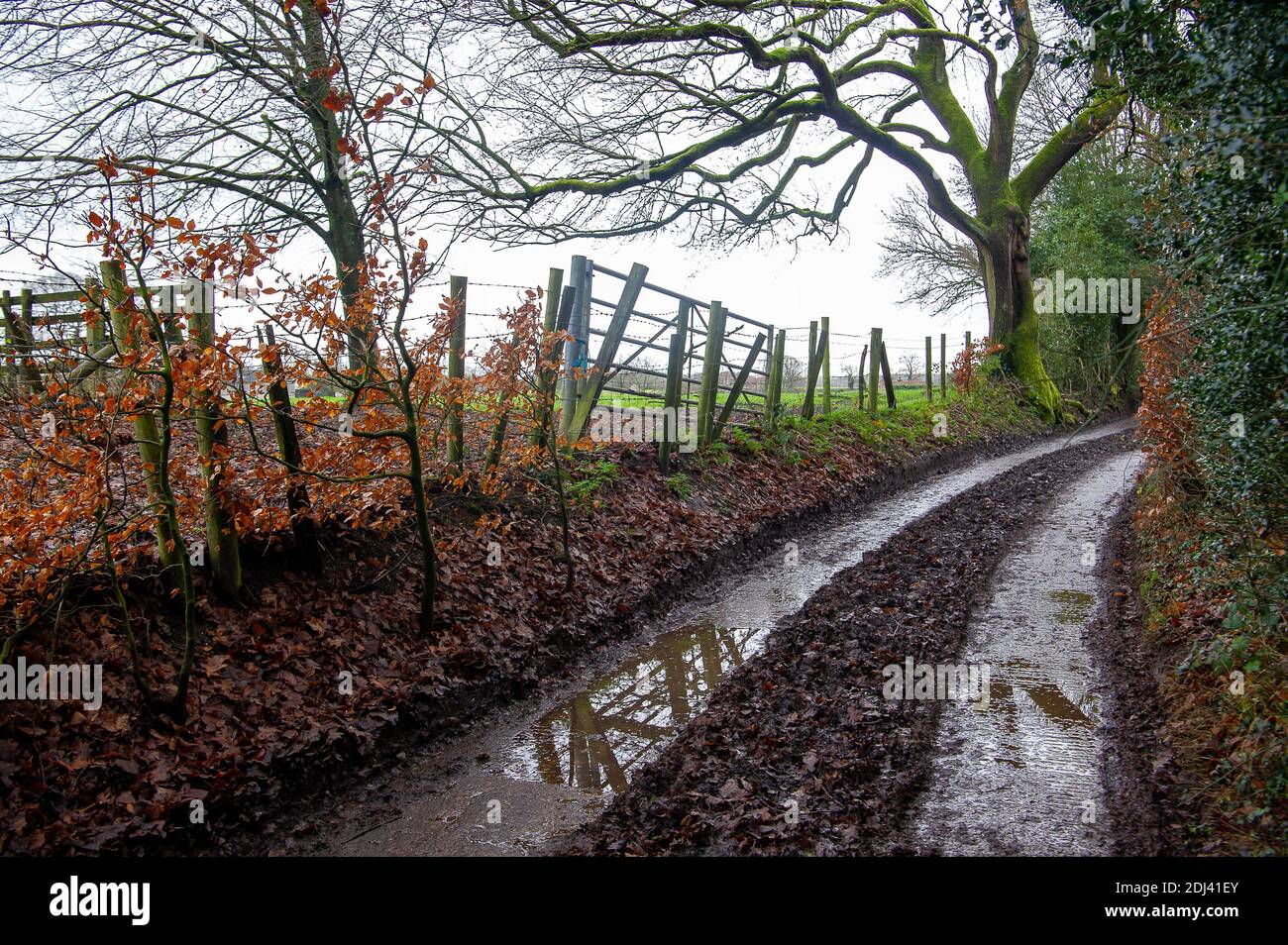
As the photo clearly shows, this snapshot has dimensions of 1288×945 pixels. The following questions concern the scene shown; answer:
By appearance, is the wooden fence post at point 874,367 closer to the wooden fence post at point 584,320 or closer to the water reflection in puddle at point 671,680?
the water reflection in puddle at point 671,680

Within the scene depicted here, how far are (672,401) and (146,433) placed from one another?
6.64 meters

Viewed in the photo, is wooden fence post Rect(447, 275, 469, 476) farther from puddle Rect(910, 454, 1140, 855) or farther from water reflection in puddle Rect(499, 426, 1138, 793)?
puddle Rect(910, 454, 1140, 855)

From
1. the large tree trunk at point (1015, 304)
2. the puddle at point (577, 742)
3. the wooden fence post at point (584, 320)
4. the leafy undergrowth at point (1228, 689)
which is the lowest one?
the puddle at point (577, 742)

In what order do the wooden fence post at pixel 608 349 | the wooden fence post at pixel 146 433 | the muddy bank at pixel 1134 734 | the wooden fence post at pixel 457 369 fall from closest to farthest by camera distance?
the muddy bank at pixel 1134 734, the wooden fence post at pixel 146 433, the wooden fence post at pixel 457 369, the wooden fence post at pixel 608 349

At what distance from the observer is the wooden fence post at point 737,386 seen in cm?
1238

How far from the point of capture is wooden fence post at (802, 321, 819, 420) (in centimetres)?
1539

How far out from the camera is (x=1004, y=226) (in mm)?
20469

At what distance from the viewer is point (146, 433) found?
5406mm

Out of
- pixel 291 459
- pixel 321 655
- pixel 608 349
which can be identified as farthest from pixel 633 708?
pixel 608 349

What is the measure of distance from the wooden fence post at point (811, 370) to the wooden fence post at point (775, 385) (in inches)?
62.8

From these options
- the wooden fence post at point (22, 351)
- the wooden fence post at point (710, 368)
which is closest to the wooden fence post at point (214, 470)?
the wooden fence post at point (22, 351)

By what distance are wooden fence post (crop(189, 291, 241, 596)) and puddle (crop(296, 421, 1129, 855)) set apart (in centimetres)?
194

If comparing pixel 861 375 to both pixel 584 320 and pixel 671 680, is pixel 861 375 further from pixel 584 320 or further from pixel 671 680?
pixel 671 680
